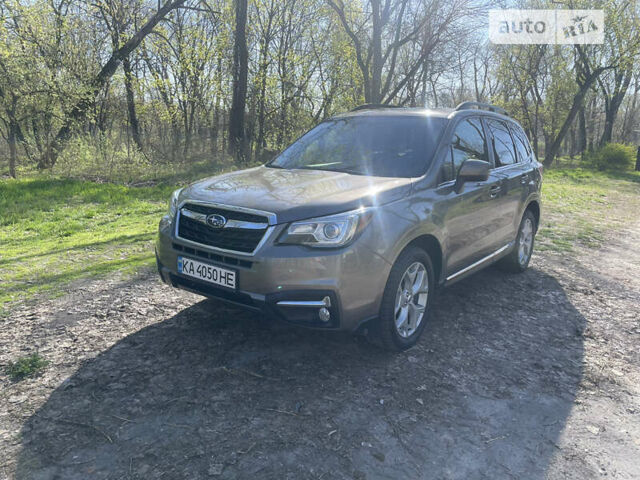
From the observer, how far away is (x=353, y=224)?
325 centimetres

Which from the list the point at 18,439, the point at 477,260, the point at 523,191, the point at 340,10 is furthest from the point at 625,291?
the point at 340,10

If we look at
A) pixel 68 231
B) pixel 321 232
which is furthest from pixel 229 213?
pixel 68 231

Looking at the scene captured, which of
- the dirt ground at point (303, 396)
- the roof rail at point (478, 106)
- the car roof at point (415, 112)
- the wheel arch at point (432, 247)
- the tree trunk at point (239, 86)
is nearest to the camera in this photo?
the dirt ground at point (303, 396)

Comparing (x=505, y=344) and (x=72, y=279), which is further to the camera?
(x=72, y=279)

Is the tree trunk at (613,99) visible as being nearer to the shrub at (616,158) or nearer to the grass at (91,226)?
the shrub at (616,158)

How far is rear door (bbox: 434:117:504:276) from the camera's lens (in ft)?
13.6

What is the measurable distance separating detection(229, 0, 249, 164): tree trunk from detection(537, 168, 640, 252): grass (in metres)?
9.79

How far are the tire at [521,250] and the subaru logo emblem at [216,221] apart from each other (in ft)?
12.5

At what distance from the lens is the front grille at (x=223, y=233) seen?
327cm

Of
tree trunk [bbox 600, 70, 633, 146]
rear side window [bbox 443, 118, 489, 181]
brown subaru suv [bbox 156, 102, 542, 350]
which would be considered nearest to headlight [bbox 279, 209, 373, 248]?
brown subaru suv [bbox 156, 102, 542, 350]

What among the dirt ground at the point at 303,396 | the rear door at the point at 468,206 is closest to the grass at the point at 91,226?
the dirt ground at the point at 303,396

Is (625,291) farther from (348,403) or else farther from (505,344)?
(348,403)

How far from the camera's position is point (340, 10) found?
54.6 ft

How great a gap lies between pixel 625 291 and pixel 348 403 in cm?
431
